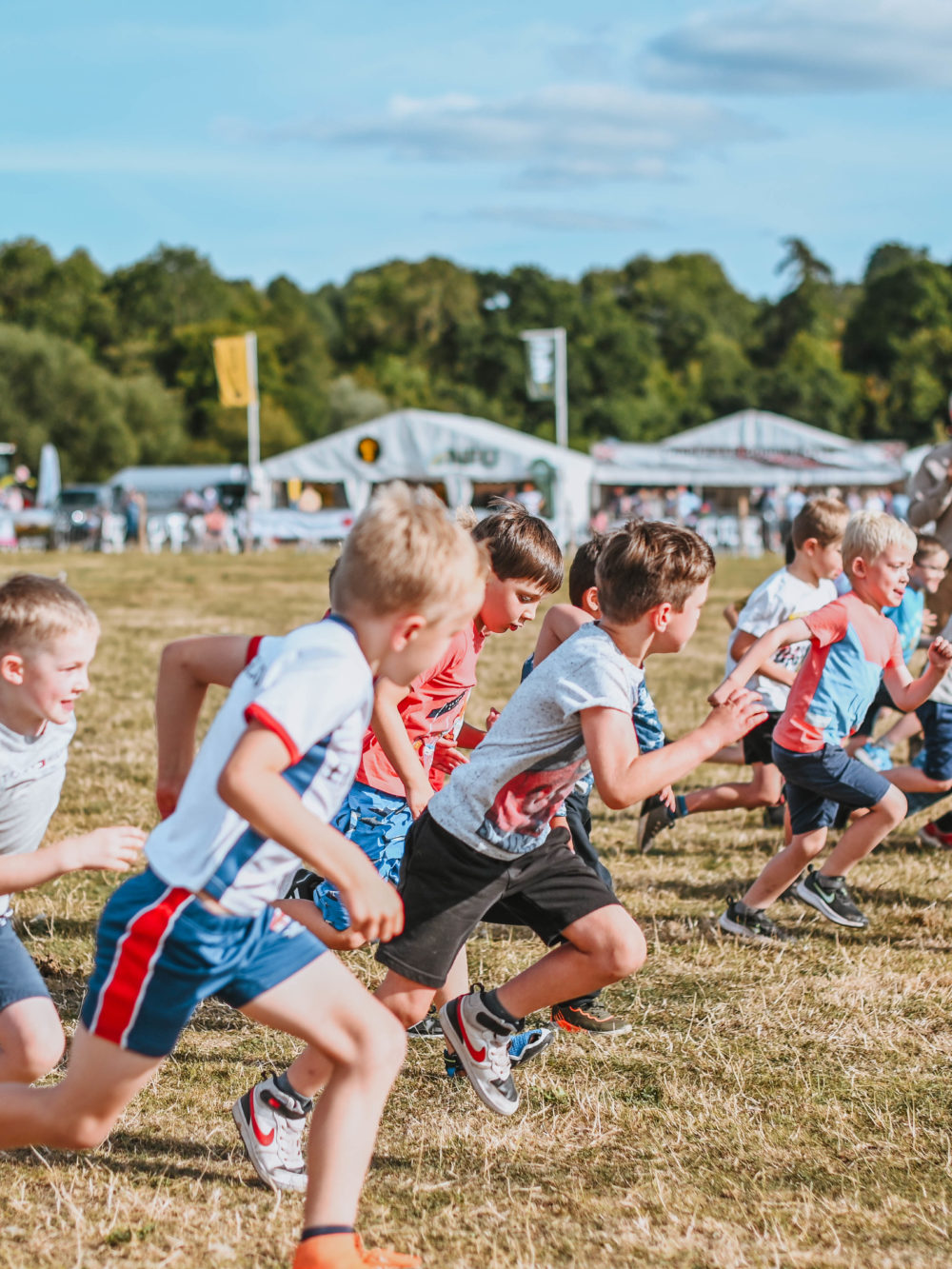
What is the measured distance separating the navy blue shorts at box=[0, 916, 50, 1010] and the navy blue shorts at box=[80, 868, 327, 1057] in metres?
0.65

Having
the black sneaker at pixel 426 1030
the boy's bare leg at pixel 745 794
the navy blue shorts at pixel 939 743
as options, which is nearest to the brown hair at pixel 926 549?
the navy blue shorts at pixel 939 743

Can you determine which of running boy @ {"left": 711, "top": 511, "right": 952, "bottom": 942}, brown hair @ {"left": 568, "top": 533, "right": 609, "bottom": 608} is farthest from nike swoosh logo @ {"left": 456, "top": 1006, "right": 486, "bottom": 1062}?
running boy @ {"left": 711, "top": 511, "right": 952, "bottom": 942}

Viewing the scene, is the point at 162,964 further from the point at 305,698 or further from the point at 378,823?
the point at 378,823

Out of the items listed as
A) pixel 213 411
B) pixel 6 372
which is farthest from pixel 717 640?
pixel 213 411

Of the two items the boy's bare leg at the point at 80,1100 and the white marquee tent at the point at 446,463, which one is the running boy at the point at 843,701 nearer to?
the boy's bare leg at the point at 80,1100

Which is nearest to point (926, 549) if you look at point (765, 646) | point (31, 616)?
point (765, 646)

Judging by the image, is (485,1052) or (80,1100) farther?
(485,1052)

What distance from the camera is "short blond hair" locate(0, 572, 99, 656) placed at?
306 cm

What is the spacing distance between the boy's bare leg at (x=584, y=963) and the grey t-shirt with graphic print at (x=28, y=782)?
1340 millimetres

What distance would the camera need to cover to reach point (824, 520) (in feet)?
20.0

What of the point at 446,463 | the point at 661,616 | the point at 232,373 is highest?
the point at 232,373

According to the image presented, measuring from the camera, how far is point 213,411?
7825 centimetres

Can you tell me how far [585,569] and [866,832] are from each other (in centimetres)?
165

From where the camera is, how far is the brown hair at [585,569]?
4.78 meters
